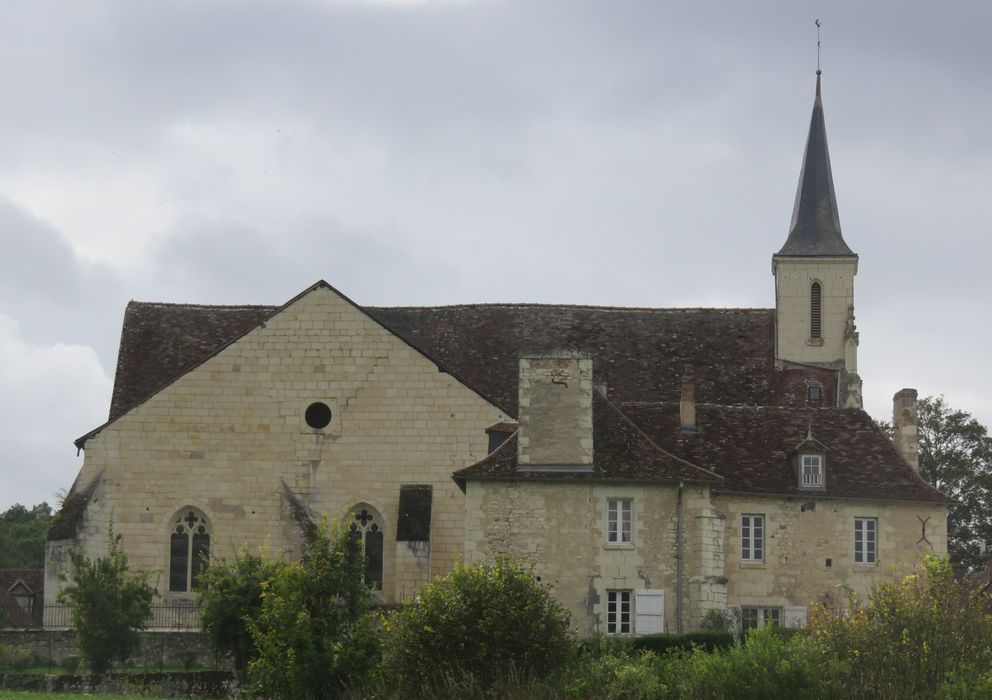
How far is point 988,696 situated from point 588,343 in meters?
24.3

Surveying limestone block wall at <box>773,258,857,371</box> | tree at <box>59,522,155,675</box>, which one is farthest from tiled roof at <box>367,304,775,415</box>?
tree at <box>59,522,155,675</box>

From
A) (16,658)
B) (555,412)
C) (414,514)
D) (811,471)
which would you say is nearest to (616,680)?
(555,412)

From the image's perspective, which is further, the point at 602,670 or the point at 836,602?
the point at 836,602

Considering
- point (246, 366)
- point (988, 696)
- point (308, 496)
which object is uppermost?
point (246, 366)

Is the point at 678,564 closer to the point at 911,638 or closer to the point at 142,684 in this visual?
the point at 911,638

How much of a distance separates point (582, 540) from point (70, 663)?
1083 centimetres

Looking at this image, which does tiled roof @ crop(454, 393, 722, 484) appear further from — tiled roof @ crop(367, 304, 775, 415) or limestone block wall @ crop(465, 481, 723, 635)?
tiled roof @ crop(367, 304, 775, 415)

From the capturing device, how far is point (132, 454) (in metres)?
42.7

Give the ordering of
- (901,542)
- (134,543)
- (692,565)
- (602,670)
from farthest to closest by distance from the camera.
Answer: (134,543), (901,542), (692,565), (602,670)

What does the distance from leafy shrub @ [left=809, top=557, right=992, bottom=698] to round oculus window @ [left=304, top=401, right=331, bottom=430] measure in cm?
1679

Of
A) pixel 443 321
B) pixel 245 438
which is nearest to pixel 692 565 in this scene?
pixel 245 438

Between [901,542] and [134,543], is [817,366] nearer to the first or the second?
[901,542]

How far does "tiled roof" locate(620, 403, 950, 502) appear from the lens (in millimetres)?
39250

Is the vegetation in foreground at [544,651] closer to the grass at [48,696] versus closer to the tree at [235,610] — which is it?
the grass at [48,696]
